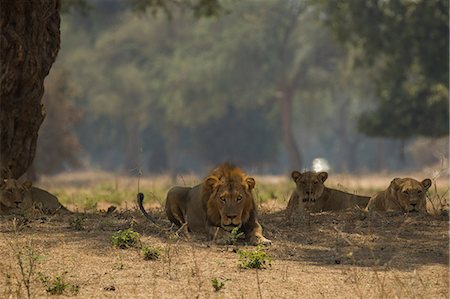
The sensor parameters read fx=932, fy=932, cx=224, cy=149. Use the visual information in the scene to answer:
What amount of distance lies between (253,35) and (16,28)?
147ft

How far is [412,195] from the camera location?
34.7ft

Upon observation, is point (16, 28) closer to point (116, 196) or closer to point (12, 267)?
point (12, 267)

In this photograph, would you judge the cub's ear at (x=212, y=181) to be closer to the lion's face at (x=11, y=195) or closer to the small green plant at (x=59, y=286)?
the small green plant at (x=59, y=286)

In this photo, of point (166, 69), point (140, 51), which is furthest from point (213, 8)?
point (140, 51)

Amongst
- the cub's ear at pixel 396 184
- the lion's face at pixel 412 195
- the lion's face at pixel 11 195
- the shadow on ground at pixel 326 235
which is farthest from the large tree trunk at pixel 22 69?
the lion's face at pixel 412 195

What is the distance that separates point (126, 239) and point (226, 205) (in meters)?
1.00

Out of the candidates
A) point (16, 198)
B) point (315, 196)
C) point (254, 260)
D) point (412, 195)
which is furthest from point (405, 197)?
point (16, 198)

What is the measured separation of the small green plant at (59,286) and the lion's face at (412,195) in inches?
192

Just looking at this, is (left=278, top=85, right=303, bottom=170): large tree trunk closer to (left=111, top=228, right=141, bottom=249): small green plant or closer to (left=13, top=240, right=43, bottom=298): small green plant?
(left=111, top=228, right=141, bottom=249): small green plant

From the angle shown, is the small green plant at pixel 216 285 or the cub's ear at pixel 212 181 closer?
the small green plant at pixel 216 285

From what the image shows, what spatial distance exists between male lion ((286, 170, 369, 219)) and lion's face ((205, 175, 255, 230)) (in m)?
2.07

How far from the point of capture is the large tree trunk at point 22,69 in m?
11.1

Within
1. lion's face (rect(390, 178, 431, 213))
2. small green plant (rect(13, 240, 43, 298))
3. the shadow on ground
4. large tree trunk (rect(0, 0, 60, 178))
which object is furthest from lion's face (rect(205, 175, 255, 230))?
large tree trunk (rect(0, 0, 60, 178))

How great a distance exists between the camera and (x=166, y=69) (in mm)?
59031
